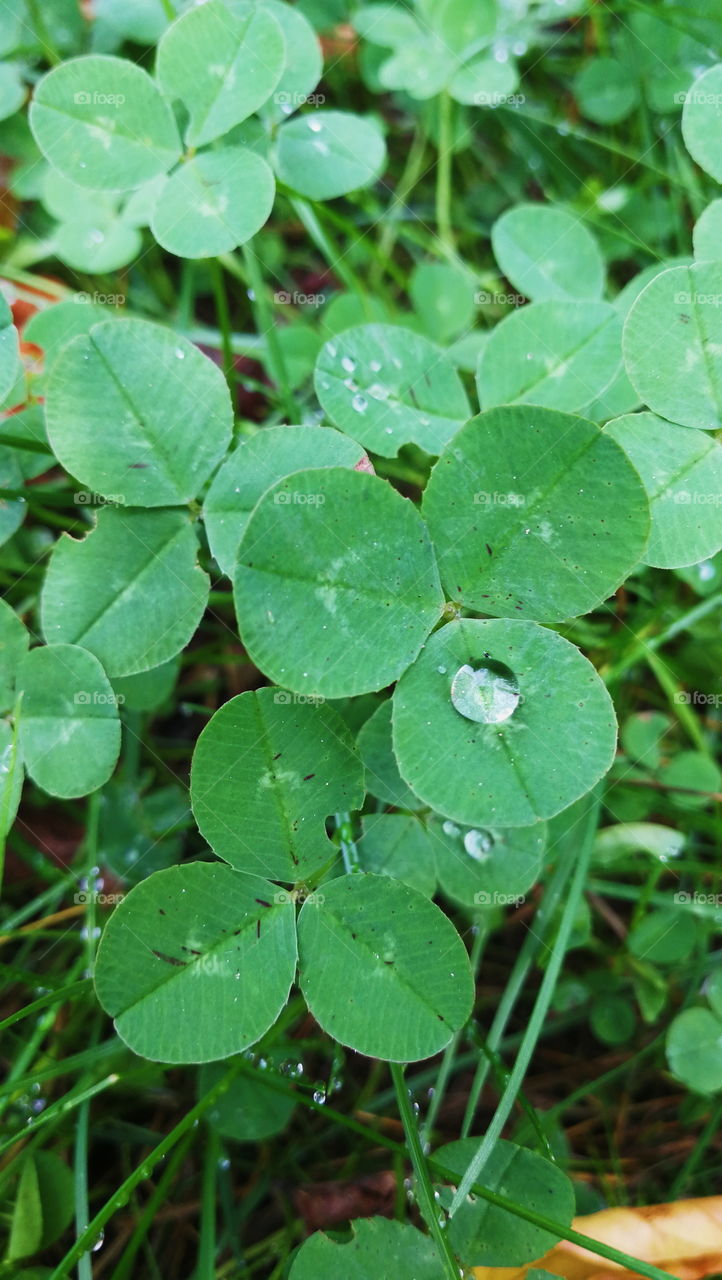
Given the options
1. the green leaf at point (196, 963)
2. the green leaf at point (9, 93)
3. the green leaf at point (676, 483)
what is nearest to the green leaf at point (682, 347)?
the green leaf at point (676, 483)

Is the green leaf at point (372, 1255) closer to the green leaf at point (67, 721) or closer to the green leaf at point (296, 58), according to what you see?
the green leaf at point (67, 721)

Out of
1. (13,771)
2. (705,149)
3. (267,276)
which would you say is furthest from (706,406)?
(267,276)

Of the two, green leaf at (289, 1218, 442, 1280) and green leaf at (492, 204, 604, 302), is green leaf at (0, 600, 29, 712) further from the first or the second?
green leaf at (492, 204, 604, 302)

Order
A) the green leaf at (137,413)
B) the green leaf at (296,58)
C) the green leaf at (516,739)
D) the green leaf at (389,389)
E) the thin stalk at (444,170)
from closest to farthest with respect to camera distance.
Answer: the green leaf at (516,739) < the green leaf at (137,413) < the green leaf at (389,389) < the green leaf at (296,58) < the thin stalk at (444,170)

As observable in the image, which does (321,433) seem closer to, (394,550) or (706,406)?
(394,550)

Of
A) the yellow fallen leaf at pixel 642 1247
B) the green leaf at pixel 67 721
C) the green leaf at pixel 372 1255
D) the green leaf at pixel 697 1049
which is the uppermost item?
the green leaf at pixel 67 721

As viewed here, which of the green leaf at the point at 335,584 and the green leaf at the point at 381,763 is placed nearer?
the green leaf at the point at 335,584

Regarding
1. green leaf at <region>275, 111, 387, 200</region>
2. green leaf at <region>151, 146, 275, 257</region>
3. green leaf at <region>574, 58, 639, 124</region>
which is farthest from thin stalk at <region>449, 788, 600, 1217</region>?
green leaf at <region>574, 58, 639, 124</region>
